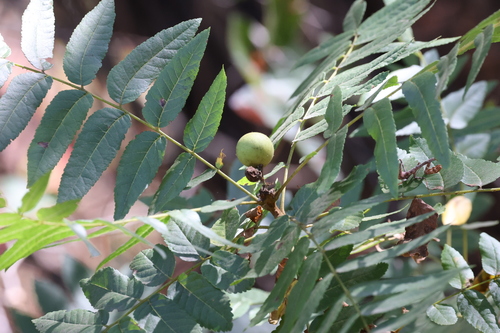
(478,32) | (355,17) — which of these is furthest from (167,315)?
(355,17)

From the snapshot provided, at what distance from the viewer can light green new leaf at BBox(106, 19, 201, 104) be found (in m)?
0.81

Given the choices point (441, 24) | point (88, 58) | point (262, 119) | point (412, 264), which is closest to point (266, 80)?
point (262, 119)

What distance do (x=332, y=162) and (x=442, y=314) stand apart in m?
0.34

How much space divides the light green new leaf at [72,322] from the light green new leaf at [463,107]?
1.07 m

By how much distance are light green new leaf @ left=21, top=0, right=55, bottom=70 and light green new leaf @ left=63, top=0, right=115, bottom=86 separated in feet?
0.13

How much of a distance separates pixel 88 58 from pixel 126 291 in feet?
1.28

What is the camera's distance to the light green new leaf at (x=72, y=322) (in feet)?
2.44

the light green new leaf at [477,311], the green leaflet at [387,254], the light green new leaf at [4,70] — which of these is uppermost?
the light green new leaf at [4,70]

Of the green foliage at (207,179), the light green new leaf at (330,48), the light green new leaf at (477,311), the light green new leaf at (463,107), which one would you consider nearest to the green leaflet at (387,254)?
the green foliage at (207,179)

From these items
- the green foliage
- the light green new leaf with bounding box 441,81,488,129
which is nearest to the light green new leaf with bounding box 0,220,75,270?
the green foliage

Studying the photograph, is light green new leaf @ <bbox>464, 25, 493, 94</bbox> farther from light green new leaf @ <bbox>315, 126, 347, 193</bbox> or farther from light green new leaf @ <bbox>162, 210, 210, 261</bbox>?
light green new leaf @ <bbox>162, 210, 210, 261</bbox>

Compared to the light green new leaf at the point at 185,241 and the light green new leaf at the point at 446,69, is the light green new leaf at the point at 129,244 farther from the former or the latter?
the light green new leaf at the point at 446,69

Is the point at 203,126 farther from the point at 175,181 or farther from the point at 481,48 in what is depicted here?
the point at 481,48

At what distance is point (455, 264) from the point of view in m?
0.84
